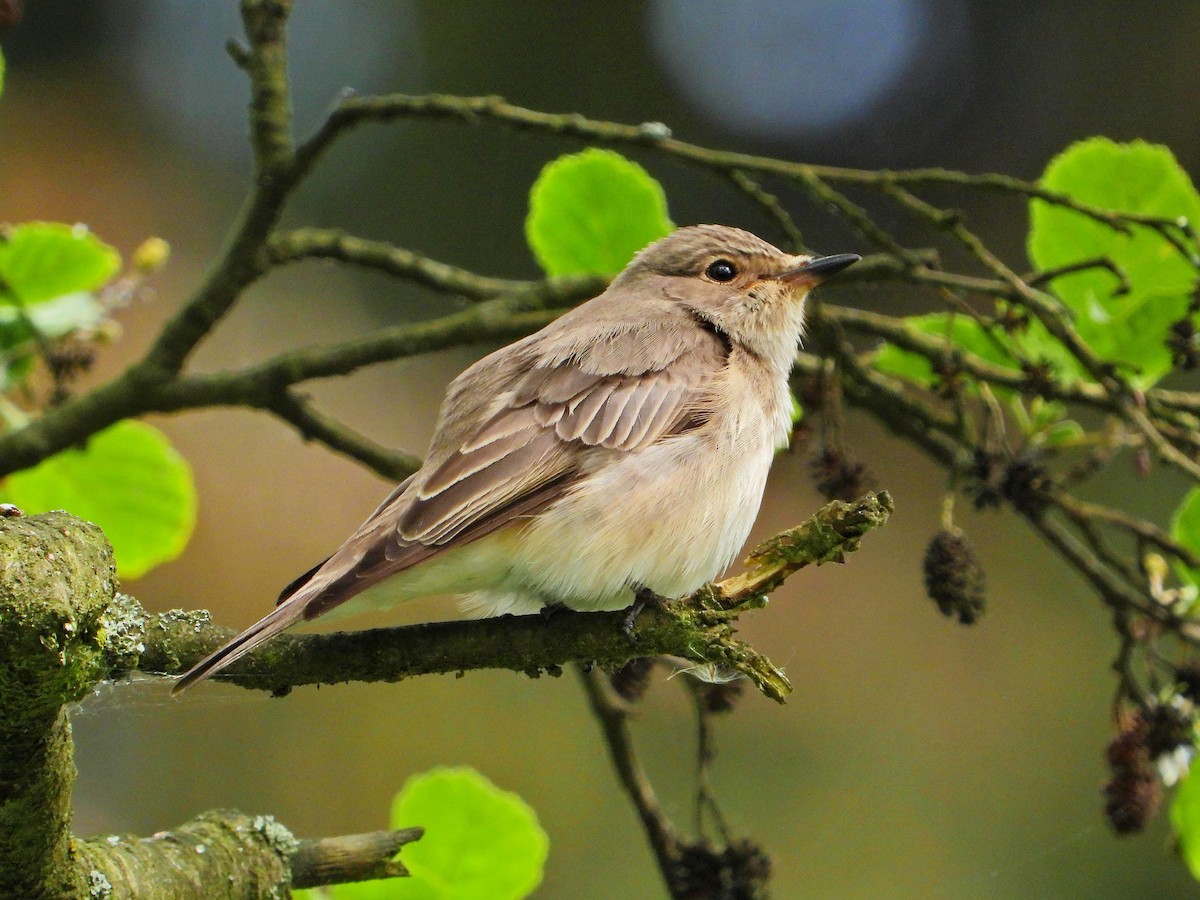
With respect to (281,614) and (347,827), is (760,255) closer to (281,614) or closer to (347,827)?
(281,614)

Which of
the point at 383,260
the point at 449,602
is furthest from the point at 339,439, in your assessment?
the point at 449,602

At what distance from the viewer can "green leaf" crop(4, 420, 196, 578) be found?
3.42 metres

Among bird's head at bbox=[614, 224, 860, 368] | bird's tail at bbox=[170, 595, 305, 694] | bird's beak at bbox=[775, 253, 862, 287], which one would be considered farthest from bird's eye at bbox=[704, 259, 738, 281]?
bird's tail at bbox=[170, 595, 305, 694]

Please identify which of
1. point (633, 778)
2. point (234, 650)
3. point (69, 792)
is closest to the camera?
point (69, 792)

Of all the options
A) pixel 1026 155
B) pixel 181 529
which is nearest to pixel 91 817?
pixel 181 529

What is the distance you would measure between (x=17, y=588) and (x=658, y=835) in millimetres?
1840

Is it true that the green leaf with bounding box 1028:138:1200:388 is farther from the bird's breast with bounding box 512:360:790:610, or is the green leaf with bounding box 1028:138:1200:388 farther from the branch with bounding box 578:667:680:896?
the branch with bounding box 578:667:680:896

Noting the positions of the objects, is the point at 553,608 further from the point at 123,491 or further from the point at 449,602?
the point at 449,602

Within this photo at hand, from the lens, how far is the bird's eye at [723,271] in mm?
3621

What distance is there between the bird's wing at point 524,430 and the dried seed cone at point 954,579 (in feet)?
2.08

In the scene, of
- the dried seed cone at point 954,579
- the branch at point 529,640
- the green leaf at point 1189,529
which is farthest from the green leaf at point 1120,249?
the branch at point 529,640

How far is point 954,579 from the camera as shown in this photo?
8.43 ft

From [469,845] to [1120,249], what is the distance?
2.09 meters

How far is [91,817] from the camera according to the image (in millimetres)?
5984
